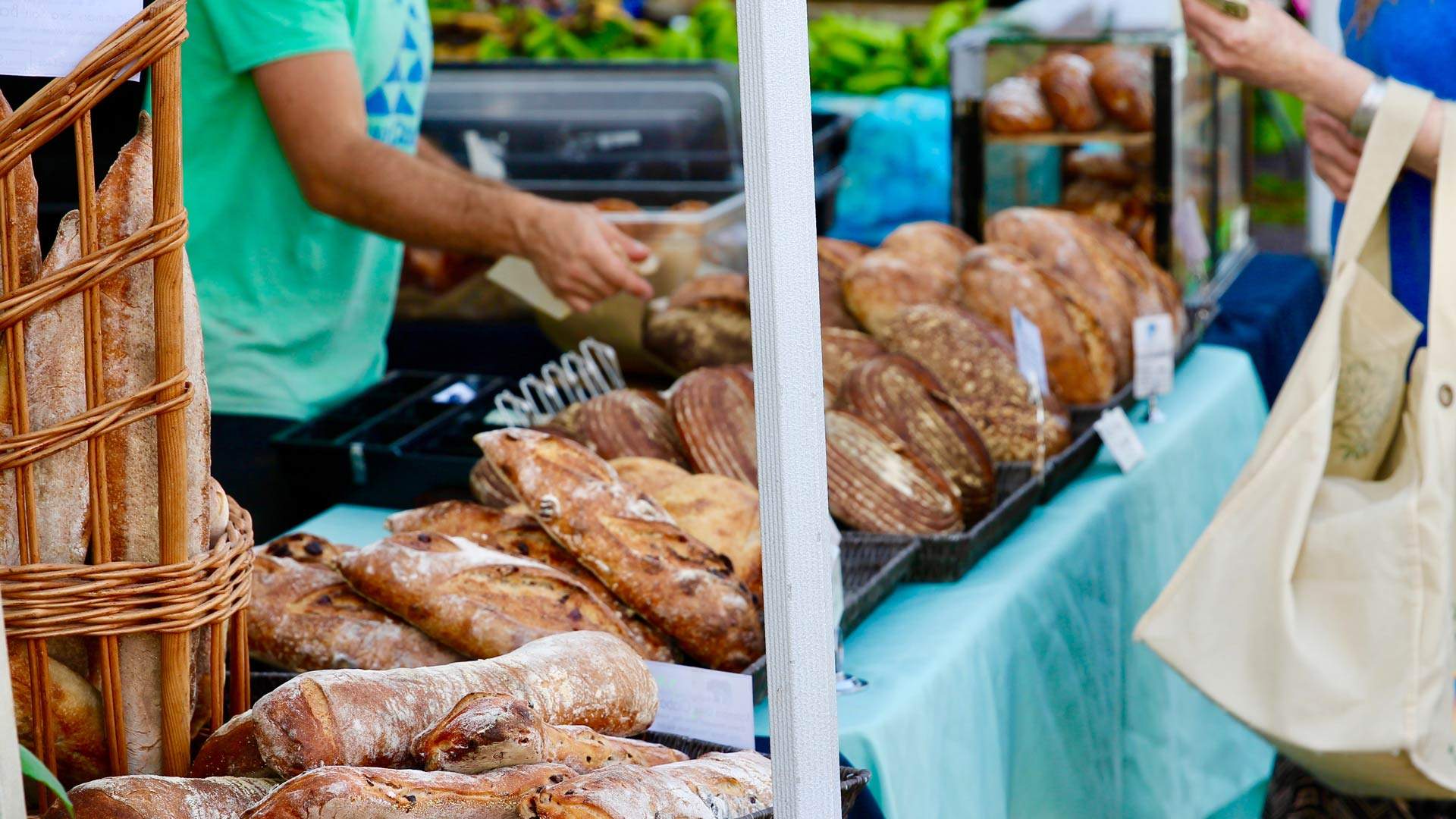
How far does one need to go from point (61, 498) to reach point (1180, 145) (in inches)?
112

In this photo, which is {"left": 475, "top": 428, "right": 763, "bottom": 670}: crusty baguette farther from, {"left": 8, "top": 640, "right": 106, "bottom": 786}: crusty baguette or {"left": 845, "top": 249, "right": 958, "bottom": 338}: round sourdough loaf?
{"left": 845, "top": 249, "right": 958, "bottom": 338}: round sourdough loaf

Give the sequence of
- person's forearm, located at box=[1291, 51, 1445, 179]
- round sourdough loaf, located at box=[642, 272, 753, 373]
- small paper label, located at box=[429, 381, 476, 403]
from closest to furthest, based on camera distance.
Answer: person's forearm, located at box=[1291, 51, 1445, 179] → small paper label, located at box=[429, 381, 476, 403] → round sourdough loaf, located at box=[642, 272, 753, 373]

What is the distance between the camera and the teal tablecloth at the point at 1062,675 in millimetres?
1734

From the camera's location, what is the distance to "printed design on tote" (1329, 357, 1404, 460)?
195cm

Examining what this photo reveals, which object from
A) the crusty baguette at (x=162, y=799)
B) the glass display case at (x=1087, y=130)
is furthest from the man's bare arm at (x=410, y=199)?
the crusty baguette at (x=162, y=799)

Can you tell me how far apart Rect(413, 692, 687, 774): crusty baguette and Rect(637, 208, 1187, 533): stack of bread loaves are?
3.00 feet

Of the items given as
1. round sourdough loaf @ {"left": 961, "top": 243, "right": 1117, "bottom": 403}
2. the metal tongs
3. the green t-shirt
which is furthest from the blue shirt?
the green t-shirt

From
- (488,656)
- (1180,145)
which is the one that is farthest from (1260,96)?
(488,656)

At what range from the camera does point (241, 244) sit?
96.6 inches

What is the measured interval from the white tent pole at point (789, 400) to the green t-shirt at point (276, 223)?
1426 mm

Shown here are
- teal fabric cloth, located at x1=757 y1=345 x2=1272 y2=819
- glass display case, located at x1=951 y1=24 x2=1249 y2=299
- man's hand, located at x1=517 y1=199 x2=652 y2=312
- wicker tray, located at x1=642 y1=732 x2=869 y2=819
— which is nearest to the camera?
wicker tray, located at x1=642 y1=732 x2=869 y2=819

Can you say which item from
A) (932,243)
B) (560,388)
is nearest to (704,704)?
(560,388)

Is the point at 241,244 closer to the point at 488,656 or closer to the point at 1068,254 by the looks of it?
the point at 488,656

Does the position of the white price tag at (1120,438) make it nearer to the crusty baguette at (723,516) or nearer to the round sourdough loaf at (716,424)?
the round sourdough loaf at (716,424)
